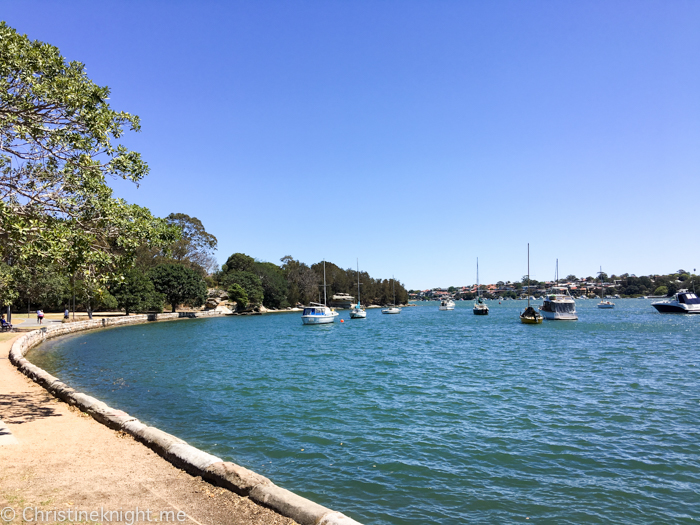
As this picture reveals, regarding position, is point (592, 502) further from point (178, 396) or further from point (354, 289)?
point (354, 289)

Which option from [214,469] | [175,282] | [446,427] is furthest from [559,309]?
[214,469]

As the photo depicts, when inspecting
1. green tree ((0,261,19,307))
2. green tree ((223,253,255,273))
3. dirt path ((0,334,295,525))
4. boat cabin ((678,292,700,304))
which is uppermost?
green tree ((223,253,255,273))

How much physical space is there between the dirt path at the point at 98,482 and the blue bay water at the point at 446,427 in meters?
2.51

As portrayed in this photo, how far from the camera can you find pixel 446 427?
13742mm

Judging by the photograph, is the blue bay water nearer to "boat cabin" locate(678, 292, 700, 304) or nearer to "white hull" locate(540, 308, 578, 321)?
"white hull" locate(540, 308, 578, 321)

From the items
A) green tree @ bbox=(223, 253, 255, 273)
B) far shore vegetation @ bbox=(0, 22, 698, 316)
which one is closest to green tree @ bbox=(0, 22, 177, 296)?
far shore vegetation @ bbox=(0, 22, 698, 316)

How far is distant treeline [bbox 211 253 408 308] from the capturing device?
359 ft

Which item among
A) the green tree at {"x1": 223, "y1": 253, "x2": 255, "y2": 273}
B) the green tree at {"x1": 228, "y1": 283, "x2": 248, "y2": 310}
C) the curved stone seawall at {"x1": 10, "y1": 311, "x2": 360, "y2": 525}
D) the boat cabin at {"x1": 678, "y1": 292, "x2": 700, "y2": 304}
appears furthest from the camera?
the green tree at {"x1": 223, "y1": 253, "x2": 255, "y2": 273}

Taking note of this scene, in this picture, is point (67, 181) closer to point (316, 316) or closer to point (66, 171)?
point (66, 171)

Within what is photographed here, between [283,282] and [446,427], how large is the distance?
114 meters

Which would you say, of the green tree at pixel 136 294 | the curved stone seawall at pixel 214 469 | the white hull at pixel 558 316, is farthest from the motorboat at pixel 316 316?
the curved stone seawall at pixel 214 469

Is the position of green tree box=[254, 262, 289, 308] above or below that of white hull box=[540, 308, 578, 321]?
above

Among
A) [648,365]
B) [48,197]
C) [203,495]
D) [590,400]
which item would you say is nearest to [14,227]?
[48,197]

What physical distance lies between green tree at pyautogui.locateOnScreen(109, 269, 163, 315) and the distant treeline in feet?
93.7
